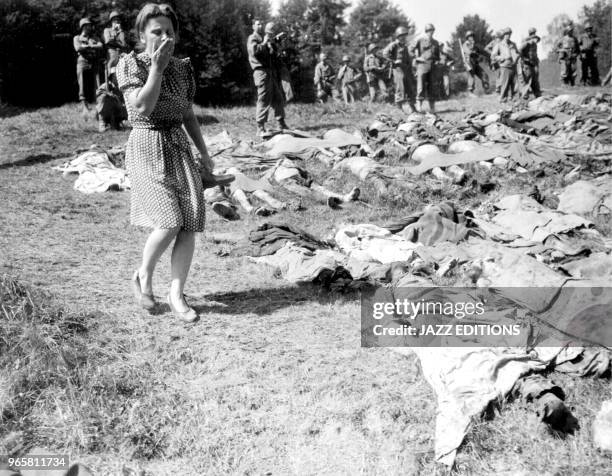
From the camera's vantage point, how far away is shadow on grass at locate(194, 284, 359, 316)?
392 centimetres

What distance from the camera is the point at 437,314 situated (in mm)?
3641

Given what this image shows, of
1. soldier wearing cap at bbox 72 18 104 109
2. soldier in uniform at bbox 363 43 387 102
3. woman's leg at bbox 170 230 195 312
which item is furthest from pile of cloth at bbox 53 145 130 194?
soldier in uniform at bbox 363 43 387 102

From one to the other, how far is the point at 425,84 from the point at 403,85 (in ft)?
2.01

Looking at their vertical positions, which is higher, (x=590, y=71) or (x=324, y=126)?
(x=590, y=71)

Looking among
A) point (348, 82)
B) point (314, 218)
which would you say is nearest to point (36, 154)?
point (314, 218)

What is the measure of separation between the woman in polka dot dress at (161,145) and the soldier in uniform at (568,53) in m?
20.3

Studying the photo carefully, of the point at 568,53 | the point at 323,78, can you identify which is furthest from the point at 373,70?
the point at 568,53

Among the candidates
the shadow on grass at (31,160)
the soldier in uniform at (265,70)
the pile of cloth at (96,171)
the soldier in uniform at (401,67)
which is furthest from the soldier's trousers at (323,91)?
the shadow on grass at (31,160)

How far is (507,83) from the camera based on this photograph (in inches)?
651

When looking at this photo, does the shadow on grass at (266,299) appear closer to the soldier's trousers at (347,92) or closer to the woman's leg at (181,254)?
the woman's leg at (181,254)

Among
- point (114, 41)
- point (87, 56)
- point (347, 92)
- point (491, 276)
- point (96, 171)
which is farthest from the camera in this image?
point (347, 92)

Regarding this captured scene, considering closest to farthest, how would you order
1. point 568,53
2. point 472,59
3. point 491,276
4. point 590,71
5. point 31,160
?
point 491,276 → point 31,160 → point 568,53 → point 472,59 → point 590,71

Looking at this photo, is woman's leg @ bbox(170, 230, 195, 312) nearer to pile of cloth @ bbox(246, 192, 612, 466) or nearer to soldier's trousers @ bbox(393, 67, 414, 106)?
pile of cloth @ bbox(246, 192, 612, 466)

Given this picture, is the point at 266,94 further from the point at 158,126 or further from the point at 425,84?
the point at 158,126
